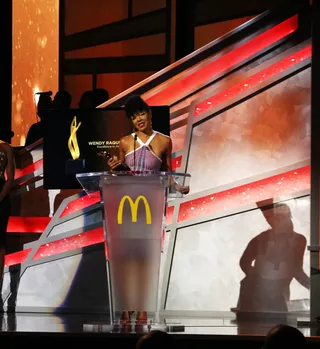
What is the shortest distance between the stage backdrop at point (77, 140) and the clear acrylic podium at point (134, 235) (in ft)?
5.62

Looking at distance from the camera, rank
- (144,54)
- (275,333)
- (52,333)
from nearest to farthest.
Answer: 1. (275,333)
2. (52,333)
3. (144,54)

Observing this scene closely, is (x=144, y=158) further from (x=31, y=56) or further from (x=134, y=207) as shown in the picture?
(x=31, y=56)

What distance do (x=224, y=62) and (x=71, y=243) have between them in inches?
69.7

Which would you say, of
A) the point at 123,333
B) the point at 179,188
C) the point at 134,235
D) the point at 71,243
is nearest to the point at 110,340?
A: the point at 123,333

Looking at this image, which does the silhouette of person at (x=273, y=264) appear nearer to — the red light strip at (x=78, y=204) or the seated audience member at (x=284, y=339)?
the red light strip at (x=78, y=204)

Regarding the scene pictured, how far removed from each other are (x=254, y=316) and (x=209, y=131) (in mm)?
1368

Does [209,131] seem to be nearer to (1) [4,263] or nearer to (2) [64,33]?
(1) [4,263]

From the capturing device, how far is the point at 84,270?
6.22m

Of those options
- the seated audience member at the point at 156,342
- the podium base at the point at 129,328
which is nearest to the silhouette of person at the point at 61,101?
the podium base at the point at 129,328

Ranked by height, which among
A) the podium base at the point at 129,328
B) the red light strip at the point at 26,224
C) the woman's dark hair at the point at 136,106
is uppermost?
the woman's dark hair at the point at 136,106

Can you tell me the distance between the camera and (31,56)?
30.2 ft

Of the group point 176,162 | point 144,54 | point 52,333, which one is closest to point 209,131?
point 176,162

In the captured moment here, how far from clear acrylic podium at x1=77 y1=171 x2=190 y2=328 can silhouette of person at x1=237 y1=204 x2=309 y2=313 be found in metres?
1.59

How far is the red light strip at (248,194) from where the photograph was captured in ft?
19.1
